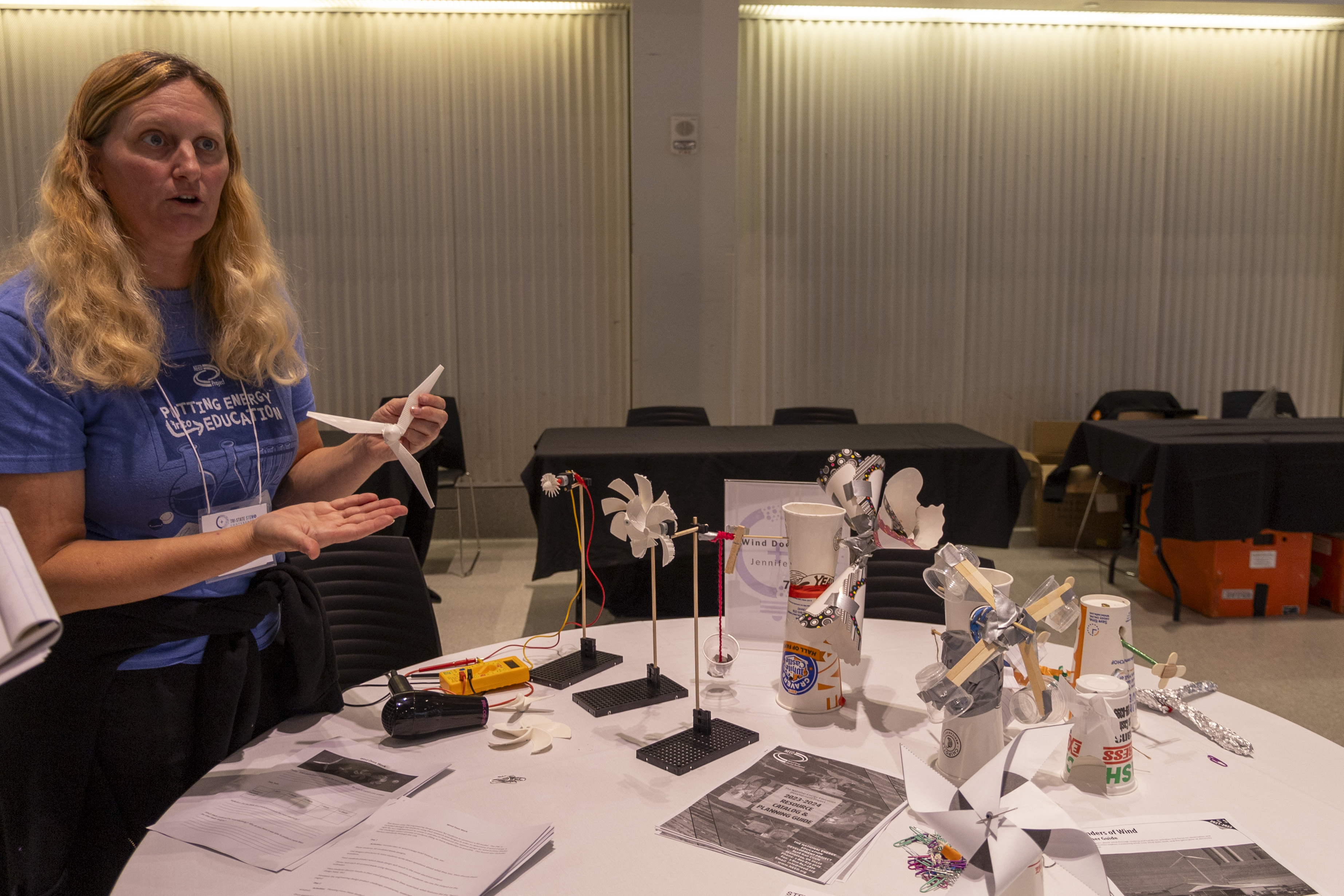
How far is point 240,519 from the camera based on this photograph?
1482mm

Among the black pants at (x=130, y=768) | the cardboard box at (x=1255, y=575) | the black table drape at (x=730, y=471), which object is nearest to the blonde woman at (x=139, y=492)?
the black pants at (x=130, y=768)

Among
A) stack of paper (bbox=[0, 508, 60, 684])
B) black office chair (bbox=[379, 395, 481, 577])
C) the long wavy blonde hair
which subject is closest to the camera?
stack of paper (bbox=[0, 508, 60, 684])

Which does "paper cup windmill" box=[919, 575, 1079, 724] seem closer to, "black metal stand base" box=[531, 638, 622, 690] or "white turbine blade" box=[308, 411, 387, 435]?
"black metal stand base" box=[531, 638, 622, 690]

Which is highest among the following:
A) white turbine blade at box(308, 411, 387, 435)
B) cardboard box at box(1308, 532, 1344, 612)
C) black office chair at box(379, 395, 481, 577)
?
white turbine blade at box(308, 411, 387, 435)

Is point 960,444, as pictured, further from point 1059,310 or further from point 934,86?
point 934,86

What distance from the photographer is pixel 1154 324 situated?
20.8 ft

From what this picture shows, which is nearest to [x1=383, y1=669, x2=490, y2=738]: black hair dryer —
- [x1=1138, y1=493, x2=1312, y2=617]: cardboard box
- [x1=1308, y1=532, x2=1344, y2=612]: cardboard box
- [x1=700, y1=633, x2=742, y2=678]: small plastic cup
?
[x1=700, y1=633, x2=742, y2=678]: small plastic cup

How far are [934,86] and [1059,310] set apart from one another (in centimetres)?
175

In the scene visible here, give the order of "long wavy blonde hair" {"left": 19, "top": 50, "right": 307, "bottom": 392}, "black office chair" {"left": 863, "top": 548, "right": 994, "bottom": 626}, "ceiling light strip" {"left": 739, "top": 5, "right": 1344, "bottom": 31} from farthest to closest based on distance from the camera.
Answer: "ceiling light strip" {"left": 739, "top": 5, "right": 1344, "bottom": 31}
"black office chair" {"left": 863, "top": 548, "right": 994, "bottom": 626}
"long wavy blonde hair" {"left": 19, "top": 50, "right": 307, "bottom": 392}

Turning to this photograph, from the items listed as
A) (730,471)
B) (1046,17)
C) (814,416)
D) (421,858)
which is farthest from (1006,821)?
(1046,17)

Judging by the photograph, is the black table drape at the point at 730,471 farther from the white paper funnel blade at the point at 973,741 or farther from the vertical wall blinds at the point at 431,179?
the white paper funnel blade at the point at 973,741

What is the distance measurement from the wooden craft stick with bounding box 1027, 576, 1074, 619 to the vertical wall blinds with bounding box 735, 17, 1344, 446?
4.97m

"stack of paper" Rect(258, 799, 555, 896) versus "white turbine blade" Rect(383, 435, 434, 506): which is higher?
"white turbine blade" Rect(383, 435, 434, 506)

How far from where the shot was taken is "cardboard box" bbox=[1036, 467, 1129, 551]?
18.0 ft
